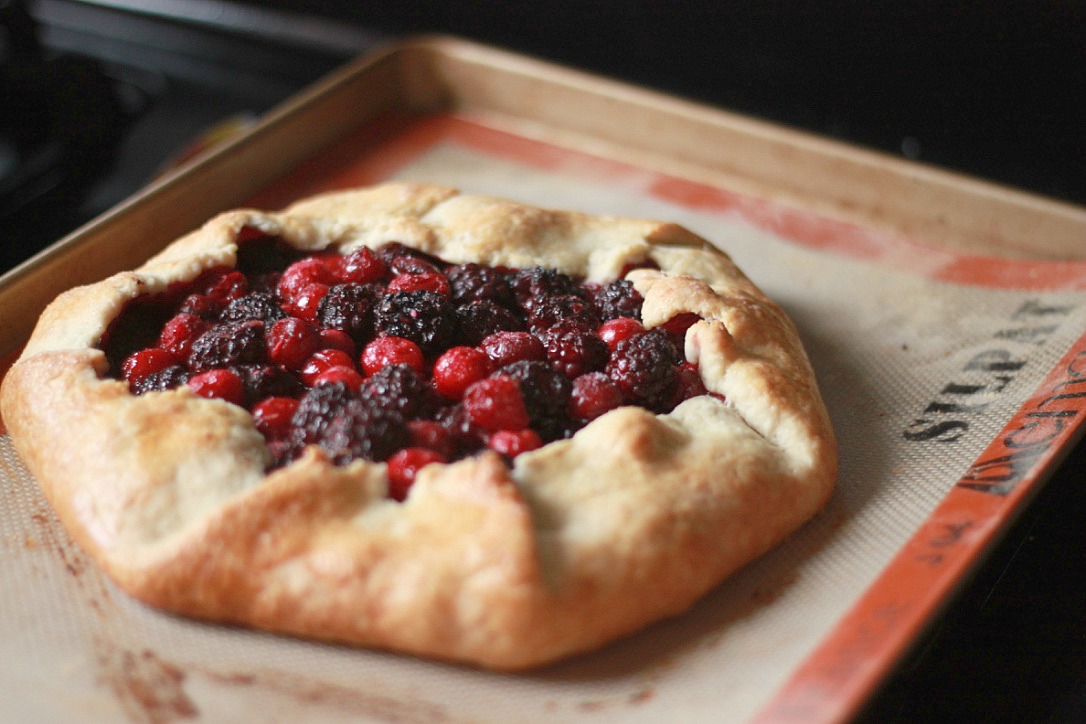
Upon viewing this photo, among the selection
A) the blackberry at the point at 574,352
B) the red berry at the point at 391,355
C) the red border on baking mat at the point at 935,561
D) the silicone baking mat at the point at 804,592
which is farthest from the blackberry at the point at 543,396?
the red border on baking mat at the point at 935,561

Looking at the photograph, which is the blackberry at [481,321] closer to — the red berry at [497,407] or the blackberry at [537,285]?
the blackberry at [537,285]

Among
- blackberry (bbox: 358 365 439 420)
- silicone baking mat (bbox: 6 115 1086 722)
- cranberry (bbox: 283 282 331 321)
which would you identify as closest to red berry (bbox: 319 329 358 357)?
cranberry (bbox: 283 282 331 321)

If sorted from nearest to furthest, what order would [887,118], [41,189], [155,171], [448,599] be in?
[448,599], [41,189], [155,171], [887,118]

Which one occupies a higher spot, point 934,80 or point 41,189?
point 934,80

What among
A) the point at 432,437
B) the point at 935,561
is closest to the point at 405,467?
the point at 432,437

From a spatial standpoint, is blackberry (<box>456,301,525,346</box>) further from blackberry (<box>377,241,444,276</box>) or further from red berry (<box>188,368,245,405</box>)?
red berry (<box>188,368,245,405</box>)

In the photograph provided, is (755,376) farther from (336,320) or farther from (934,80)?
(934,80)

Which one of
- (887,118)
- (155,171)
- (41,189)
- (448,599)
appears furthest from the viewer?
(887,118)

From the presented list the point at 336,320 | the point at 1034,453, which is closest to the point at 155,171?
the point at 336,320
